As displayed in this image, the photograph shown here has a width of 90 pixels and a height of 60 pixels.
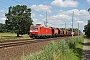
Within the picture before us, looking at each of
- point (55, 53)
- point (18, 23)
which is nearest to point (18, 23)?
point (18, 23)

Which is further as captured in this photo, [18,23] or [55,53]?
[18,23]

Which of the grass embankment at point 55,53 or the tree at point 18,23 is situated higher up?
the tree at point 18,23

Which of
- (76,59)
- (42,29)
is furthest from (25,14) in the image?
(76,59)

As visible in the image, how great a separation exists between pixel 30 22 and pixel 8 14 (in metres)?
9.46

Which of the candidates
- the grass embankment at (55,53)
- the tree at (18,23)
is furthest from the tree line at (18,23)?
the grass embankment at (55,53)

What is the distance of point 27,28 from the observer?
258ft

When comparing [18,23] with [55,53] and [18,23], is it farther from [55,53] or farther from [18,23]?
[55,53]

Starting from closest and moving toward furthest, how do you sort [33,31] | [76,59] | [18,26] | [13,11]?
[76,59] → [33,31] → [18,26] → [13,11]

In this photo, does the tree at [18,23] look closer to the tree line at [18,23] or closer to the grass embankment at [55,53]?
the tree line at [18,23]

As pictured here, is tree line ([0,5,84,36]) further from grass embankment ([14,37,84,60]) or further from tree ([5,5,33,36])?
grass embankment ([14,37,84,60])

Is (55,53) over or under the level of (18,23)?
under

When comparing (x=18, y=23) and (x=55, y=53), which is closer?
(x=55, y=53)

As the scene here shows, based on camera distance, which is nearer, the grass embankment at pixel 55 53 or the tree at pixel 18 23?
the grass embankment at pixel 55 53

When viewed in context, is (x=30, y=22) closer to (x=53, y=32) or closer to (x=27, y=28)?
(x=27, y=28)
